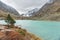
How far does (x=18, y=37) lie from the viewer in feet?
75.8

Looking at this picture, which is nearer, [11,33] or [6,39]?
[6,39]

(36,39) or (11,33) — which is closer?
(11,33)

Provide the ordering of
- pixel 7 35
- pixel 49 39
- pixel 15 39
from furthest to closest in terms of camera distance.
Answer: pixel 49 39 → pixel 7 35 → pixel 15 39

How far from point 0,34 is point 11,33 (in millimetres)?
1705

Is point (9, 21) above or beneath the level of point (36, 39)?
above

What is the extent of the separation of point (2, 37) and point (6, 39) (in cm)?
92

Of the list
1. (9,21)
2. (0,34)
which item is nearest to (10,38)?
(0,34)

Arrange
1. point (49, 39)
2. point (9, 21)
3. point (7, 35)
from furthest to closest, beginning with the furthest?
point (9, 21)
point (49, 39)
point (7, 35)

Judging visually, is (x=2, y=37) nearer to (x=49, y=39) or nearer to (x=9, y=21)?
(x=49, y=39)

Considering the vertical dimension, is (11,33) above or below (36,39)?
above

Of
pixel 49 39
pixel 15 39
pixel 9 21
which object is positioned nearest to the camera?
pixel 15 39

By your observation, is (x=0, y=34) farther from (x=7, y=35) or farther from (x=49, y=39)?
(x=49, y=39)

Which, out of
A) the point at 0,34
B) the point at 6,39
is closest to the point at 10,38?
the point at 6,39

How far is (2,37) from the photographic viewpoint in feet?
76.3
